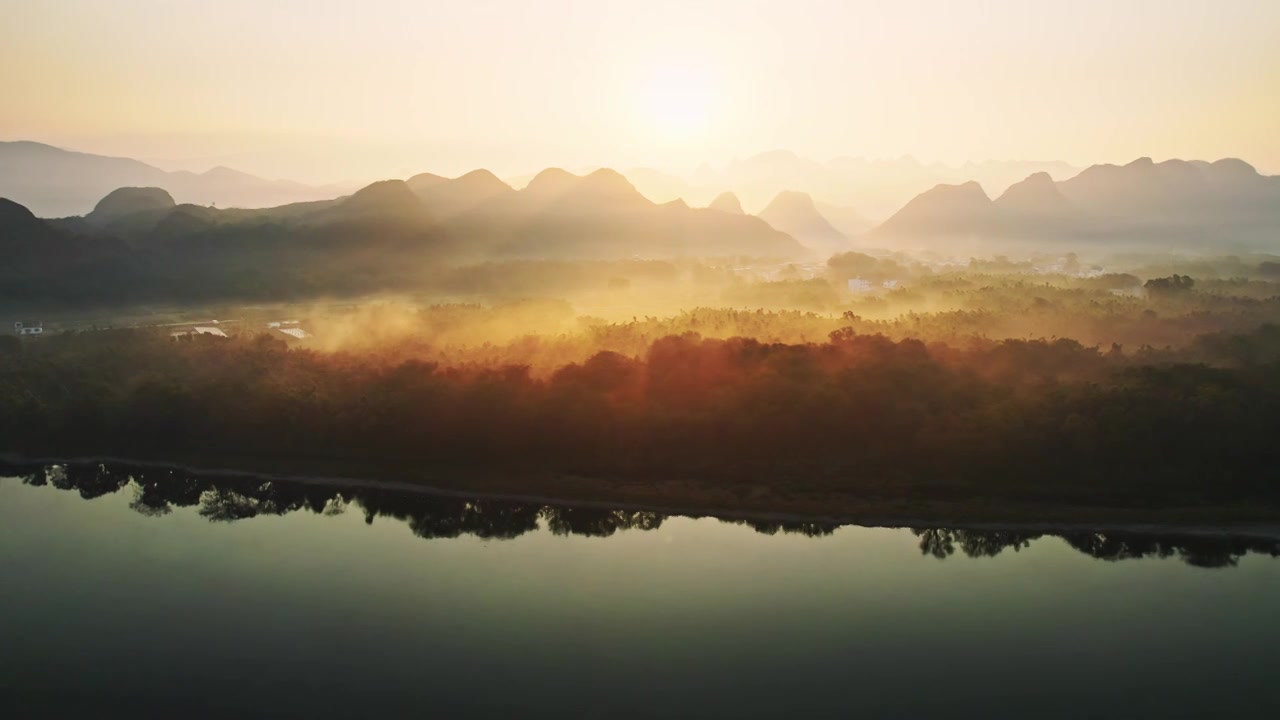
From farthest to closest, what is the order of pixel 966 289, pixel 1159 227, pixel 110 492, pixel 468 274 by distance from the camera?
pixel 1159 227 → pixel 468 274 → pixel 966 289 → pixel 110 492

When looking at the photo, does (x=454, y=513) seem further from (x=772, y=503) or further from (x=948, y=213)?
(x=948, y=213)

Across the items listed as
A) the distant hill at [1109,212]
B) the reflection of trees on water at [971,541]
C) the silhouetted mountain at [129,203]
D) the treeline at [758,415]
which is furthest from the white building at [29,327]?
the distant hill at [1109,212]

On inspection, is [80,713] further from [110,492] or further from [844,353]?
[844,353]

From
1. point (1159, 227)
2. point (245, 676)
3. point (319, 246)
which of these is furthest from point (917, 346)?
point (1159, 227)

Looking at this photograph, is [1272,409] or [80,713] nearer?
[80,713]

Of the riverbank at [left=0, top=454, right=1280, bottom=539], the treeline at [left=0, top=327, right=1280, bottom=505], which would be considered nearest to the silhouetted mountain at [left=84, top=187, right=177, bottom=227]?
the treeline at [left=0, top=327, right=1280, bottom=505]

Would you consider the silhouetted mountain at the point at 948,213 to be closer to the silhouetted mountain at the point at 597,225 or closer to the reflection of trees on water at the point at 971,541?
the silhouetted mountain at the point at 597,225
